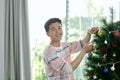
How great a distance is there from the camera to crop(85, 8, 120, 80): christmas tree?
5.69 feet

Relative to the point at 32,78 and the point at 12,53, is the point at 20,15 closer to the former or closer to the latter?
the point at 12,53

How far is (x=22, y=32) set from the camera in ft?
8.21

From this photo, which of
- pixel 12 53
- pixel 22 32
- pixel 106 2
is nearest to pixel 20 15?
pixel 22 32

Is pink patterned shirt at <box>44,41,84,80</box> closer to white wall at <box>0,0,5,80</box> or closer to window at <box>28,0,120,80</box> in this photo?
window at <box>28,0,120,80</box>

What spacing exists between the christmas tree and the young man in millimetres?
290

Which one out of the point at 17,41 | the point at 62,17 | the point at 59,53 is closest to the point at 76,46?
the point at 59,53

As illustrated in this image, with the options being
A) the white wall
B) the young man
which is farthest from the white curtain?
the young man

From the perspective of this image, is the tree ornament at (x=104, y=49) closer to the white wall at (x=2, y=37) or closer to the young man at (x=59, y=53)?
the young man at (x=59, y=53)

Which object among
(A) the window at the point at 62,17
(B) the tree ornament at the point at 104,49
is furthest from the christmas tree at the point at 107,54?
(A) the window at the point at 62,17

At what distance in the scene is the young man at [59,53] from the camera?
2.13 m

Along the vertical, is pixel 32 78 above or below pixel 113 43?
below

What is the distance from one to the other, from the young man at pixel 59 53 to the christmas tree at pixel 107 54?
29 cm

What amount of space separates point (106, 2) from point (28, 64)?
1176 mm

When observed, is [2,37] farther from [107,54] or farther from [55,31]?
[107,54]
